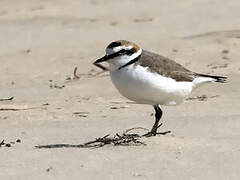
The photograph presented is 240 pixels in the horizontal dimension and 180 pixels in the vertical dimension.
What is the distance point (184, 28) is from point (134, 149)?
9.02 m

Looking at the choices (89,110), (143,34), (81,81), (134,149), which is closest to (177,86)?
(134,149)

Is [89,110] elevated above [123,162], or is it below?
below

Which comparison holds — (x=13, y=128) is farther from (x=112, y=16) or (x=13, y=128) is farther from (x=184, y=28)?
(x=112, y=16)

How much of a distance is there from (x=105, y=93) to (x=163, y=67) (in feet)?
11.0

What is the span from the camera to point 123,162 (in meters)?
6.30

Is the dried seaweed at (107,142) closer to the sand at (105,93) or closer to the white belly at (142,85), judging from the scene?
the sand at (105,93)

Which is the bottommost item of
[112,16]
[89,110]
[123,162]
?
[112,16]

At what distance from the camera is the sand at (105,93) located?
6.27 meters

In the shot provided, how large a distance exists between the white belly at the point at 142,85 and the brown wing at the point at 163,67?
0.24ft

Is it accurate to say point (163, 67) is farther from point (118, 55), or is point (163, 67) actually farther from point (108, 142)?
point (108, 142)

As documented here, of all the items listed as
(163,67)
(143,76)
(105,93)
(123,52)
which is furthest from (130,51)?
(105,93)

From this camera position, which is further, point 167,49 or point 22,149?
point 167,49

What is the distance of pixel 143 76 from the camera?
6906 mm

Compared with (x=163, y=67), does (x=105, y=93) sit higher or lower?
lower
